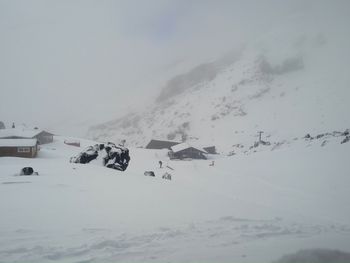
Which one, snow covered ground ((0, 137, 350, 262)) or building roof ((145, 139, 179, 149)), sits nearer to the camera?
snow covered ground ((0, 137, 350, 262))

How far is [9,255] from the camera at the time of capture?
546 cm

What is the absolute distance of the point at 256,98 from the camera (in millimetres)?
123625

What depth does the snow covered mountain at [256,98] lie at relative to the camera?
91125 millimetres

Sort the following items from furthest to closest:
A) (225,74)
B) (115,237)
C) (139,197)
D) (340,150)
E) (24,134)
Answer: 1. (225,74)
2. (24,134)
3. (340,150)
4. (139,197)
5. (115,237)

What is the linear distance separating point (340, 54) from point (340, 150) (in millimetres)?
123747

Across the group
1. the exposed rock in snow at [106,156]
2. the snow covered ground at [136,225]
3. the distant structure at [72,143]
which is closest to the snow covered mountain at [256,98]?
the distant structure at [72,143]

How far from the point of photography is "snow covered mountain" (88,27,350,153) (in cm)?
9112

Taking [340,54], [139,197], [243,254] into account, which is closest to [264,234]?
[243,254]

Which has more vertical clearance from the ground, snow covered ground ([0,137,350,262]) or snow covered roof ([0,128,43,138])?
snow covered roof ([0,128,43,138])

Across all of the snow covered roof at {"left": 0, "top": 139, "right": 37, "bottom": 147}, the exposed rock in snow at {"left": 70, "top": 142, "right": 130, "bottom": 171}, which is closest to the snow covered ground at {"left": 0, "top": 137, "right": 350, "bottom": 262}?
the exposed rock in snow at {"left": 70, "top": 142, "right": 130, "bottom": 171}

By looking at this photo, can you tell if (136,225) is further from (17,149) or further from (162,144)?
(162,144)

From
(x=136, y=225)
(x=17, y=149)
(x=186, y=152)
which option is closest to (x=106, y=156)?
(x=136, y=225)

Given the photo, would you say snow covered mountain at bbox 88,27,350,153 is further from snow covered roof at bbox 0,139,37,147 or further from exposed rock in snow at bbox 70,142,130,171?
exposed rock in snow at bbox 70,142,130,171

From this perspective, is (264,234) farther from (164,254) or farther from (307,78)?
(307,78)
